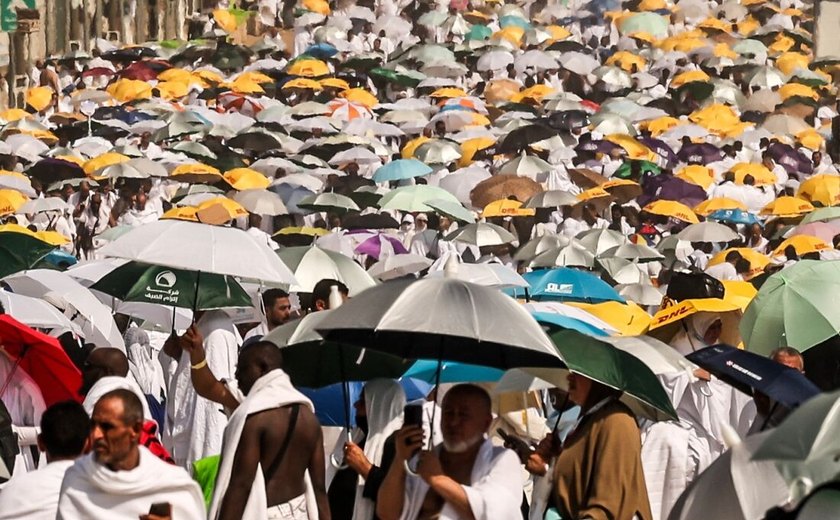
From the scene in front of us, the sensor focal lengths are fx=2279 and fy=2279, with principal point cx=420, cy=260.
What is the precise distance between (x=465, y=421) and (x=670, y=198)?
17.7 metres

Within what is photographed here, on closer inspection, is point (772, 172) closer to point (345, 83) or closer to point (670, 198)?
point (670, 198)

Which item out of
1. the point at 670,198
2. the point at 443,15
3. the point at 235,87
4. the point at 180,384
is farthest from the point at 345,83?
the point at 180,384

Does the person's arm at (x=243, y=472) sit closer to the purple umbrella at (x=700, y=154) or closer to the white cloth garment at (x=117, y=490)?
the white cloth garment at (x=117, y=490)

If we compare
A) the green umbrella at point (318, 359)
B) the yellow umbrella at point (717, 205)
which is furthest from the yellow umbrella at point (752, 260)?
the green umbrella at point (318, 359)

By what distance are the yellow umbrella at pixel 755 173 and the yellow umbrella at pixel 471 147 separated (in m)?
3.37

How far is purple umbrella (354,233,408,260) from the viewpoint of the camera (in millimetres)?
18906

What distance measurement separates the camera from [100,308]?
10.9m

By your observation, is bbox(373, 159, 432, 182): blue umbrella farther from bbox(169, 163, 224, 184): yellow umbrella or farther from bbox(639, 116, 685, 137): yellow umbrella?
bbox(639, 116, 685, 137): yellow umbrella

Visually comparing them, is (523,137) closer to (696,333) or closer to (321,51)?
(321,51)

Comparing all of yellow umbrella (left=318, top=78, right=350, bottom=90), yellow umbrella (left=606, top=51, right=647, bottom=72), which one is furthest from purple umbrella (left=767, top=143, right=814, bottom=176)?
yellow umbrella (left=606, top=51, right=647, bottom=72)

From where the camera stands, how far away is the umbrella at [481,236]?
762 inches

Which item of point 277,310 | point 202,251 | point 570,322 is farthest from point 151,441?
point 277,310

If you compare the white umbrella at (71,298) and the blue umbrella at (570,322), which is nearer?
the blue umbrella at (570,322)

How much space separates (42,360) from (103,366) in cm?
26
